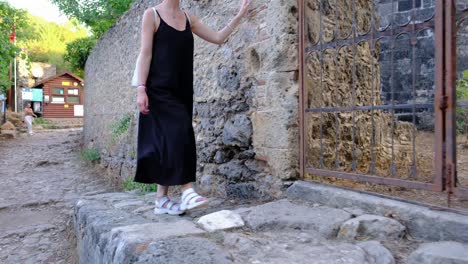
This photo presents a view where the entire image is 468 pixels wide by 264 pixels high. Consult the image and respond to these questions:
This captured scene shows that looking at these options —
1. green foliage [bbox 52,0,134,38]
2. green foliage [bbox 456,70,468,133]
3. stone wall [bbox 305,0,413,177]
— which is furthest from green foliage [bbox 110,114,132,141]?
green foliage [bbox 52,0,134,38]

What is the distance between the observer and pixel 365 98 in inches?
138

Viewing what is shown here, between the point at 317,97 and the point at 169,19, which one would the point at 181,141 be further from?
the point at 317,97

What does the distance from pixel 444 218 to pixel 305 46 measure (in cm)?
140

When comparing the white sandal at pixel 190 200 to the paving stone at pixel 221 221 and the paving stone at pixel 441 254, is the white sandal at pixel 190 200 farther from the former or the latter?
the paving stone at pixel 441 254

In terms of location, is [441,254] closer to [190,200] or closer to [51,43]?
[190,200]

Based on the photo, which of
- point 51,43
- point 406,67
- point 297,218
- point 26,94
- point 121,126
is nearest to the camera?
point 297,218

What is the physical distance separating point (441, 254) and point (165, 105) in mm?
1655

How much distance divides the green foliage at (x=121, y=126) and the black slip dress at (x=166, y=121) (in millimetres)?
4187

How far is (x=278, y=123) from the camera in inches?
111

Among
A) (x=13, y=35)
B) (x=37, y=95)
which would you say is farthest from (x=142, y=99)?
(x=37, y=95)

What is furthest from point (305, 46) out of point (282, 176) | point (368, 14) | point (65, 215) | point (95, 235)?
point (65, 215)

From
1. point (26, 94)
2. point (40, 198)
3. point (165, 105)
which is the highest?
point (26, 94)

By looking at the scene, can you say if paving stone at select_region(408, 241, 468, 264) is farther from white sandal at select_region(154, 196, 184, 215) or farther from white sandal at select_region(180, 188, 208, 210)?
white sandal at select_region(154, 196, 184, 215)

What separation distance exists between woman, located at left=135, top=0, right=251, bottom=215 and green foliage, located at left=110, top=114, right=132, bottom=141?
418 centimetres
